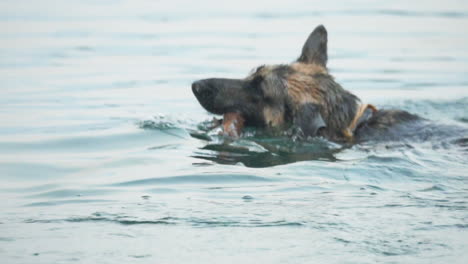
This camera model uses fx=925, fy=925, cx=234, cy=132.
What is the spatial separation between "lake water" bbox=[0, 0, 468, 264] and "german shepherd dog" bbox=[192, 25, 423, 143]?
0.23 m

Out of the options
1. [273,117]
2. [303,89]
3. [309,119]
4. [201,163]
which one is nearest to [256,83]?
[273,117]

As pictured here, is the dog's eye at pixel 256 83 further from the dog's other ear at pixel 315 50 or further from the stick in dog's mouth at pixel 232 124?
the dog's other ear at pixel 315 50

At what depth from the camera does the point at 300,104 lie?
29.0ft

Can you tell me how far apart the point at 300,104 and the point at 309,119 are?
197mm

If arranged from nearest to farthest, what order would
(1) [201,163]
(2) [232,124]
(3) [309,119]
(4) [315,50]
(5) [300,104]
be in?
(1) [201,163] < (3) [309,119] < (5) [300,104] < (2) [232,124] < (4) [315,50]

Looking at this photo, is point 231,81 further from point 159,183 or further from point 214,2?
point 214,2

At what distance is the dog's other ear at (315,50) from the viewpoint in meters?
9.48

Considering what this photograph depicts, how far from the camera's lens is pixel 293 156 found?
27.7 ft

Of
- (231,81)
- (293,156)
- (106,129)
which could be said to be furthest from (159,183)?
(106,129)

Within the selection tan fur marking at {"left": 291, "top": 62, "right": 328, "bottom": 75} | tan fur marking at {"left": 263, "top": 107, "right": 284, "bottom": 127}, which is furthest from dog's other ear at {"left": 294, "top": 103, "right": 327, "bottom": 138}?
tan fur marking at {"left": 291, "top": 62, "right": 328, "bottom": 75}

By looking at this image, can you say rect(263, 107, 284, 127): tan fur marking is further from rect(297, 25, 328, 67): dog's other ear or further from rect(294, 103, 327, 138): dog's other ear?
rect(297, 25, 328, 67): dog's other ear

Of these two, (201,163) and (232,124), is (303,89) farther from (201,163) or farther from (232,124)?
(201,163)

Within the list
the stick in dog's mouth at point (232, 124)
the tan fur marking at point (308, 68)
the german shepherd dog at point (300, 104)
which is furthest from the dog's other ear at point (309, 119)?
the stick in dog's mouth at point (232, 124)

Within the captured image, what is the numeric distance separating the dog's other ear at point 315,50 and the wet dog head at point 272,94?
0.15 metres
